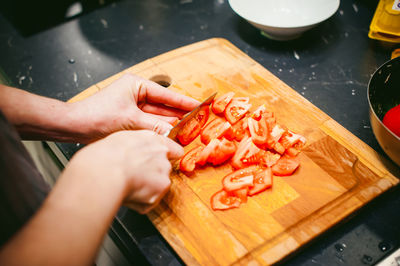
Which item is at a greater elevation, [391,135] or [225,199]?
[391,135]

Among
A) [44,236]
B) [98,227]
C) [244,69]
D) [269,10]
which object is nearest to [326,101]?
[244,69]

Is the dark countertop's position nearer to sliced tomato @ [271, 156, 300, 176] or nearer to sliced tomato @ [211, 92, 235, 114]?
sliced tomato @ [271, 156, 300, 176]

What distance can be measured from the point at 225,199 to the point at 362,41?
57.8 inches

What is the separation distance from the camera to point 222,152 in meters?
1.38

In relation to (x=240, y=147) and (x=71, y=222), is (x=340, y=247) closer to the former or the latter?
(x=240, y=147)

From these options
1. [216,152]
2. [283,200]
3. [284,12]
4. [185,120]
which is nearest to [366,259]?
[283,200]

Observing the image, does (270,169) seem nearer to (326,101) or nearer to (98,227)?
(326,101)

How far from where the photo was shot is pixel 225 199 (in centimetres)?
130

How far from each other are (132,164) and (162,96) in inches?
21.6

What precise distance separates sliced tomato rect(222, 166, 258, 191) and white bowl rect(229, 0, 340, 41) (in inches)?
36.8

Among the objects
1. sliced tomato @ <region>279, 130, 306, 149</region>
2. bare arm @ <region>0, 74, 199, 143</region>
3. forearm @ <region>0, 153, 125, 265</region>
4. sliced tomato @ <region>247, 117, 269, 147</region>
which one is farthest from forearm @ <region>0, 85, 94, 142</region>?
sliced tomato @ <region>279, 130, 306, 149</region>

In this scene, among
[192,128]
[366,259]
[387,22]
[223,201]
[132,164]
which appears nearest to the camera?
[132,164]

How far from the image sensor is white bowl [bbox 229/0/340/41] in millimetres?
1966

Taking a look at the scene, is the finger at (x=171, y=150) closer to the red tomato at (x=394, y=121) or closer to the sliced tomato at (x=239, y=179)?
the sliced tomato at (x=239, y=179)
